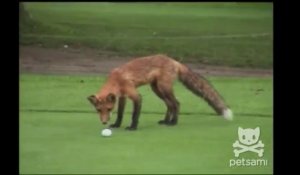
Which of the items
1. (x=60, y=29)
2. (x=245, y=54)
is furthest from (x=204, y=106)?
(x=60, y=29)

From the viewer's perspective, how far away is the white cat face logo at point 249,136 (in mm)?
8617

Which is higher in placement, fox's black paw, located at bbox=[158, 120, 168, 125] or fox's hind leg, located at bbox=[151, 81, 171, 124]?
fox's hind leg, located at bbox=[151, 81, 171, 124]

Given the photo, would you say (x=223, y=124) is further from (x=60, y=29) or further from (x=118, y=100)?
(x=60, y=29)

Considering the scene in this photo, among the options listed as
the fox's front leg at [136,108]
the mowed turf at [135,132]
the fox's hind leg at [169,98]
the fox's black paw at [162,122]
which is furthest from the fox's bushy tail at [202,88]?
the fox's front leg at [136,108]

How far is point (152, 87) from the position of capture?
9.76 meters

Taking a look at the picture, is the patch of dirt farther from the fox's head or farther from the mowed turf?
the fox's head

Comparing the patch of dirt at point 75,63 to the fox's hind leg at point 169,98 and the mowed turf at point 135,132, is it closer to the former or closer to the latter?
the mowed turf at point 135,132

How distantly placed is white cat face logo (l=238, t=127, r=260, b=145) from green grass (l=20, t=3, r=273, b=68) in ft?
4.83

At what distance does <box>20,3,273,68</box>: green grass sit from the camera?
9.66 metres

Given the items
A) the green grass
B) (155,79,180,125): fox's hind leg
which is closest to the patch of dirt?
the green grass

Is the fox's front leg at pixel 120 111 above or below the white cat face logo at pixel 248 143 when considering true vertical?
above

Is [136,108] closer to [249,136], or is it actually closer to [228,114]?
[228,114]

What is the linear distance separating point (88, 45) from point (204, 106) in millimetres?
1860

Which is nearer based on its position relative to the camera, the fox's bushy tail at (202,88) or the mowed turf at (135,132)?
the mowed turf at (135,132)
